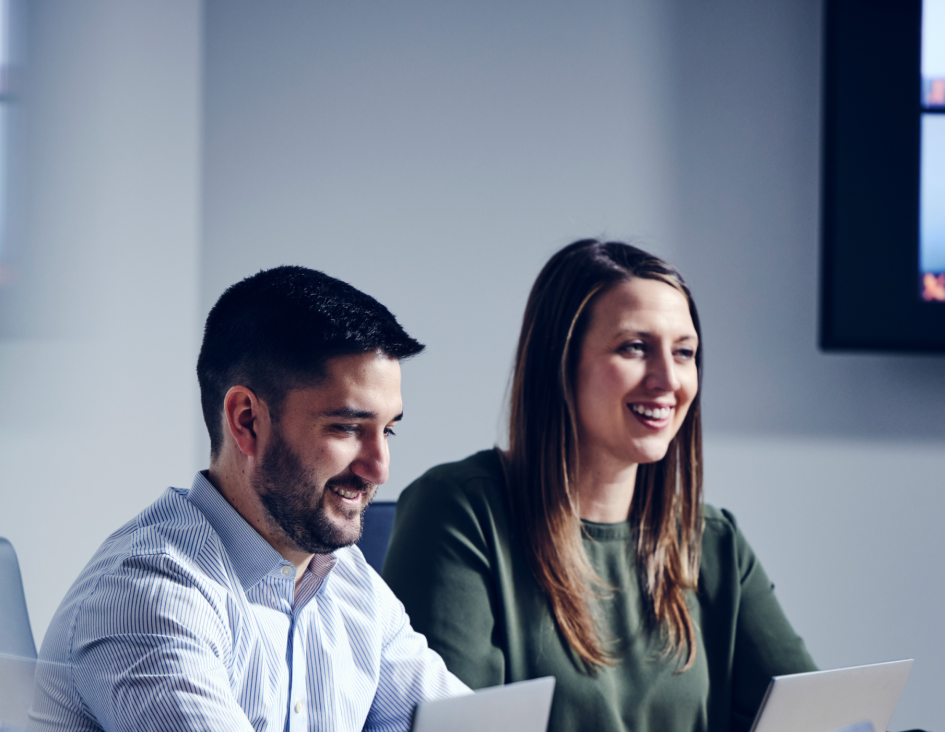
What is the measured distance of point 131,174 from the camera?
1.55 metres

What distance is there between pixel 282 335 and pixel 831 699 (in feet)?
2.22

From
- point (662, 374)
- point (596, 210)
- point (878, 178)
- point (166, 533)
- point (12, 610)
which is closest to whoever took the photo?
point (166, 533)

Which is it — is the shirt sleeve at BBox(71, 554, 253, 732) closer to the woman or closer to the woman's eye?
the woman

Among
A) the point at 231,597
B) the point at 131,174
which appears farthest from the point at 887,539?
the point at 131,174

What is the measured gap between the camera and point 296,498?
881mm

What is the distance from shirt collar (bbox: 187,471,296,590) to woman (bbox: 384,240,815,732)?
1.22ft

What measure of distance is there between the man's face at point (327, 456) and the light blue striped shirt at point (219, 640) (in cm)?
4

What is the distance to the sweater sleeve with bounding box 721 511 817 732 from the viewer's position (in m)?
1.31

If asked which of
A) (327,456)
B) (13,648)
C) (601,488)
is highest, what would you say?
(327,456)

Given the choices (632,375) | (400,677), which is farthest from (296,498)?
(632,375)

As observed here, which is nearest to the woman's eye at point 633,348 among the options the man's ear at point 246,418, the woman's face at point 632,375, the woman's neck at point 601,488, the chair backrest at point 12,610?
the woman's face at point 632,375

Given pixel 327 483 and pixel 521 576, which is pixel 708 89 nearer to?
pixel 521 576

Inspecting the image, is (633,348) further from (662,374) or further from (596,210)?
(596,210)

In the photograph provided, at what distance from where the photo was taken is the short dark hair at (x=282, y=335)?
89 centimetres
